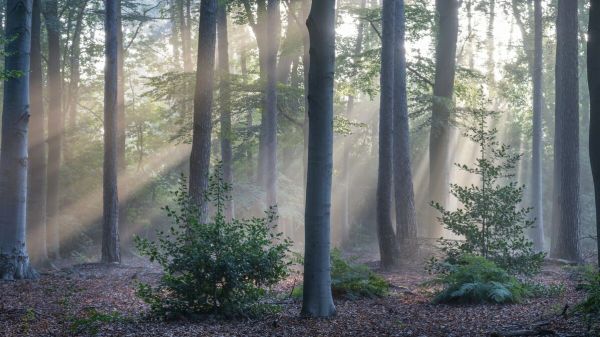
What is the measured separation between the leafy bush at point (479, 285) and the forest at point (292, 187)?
0.11 ft

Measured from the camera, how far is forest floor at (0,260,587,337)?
8.28 meters

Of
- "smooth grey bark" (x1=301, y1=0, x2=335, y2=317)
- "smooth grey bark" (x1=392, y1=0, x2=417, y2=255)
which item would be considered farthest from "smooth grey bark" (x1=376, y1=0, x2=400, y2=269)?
"smooth grey bark" (x1=301, y1=0, x2=335, y2=317)

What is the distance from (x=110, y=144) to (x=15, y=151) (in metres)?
5.98

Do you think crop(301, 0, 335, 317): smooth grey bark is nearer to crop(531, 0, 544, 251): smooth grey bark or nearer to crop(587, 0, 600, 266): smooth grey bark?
crop(587, 0, 600, 266): smooth grey bark

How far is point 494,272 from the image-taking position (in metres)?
11.4

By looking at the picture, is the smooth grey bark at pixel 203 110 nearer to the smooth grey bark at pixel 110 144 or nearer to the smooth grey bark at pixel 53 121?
the smooth grey bark at pixel 110 144

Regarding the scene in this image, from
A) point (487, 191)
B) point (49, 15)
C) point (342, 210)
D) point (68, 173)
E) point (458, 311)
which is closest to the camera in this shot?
point (458, 311)

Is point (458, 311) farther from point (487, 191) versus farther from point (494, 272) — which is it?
point (487, 191)

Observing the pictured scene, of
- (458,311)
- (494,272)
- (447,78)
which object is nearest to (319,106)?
(458,311)

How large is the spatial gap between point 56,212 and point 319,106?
59.6ft

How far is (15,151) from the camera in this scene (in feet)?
47.1

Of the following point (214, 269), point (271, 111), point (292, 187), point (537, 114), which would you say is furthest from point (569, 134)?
point (292, 187)

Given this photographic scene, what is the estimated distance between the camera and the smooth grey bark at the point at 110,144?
66.0 feet

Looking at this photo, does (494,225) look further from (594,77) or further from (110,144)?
(110,144)
